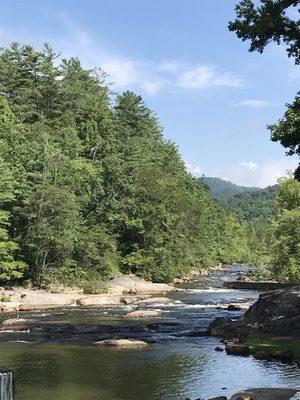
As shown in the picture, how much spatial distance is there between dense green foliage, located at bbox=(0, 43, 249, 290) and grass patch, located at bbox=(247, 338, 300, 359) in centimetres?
2859

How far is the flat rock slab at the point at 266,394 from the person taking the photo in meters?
17.7

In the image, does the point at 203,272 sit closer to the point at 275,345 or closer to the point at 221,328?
the point at 221,328

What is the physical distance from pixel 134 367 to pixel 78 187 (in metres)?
38.4

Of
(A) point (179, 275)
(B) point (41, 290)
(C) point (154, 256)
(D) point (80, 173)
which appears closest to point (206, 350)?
(B) point (41, 290)

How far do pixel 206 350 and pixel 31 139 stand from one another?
136 ft

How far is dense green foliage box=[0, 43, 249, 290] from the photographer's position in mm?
52406

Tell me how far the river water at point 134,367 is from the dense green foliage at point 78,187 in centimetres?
1912

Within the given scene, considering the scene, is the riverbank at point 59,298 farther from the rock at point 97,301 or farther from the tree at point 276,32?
the tree at point 276,32

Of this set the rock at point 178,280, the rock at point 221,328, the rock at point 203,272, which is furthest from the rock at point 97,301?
the rock at point 203,272

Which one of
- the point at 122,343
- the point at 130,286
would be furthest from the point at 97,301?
the point at 122,343

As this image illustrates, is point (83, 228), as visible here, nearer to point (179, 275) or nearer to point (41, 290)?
point (41, 290)

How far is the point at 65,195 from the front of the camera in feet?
171

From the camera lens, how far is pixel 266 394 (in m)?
18.2

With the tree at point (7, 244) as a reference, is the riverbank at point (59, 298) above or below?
below
